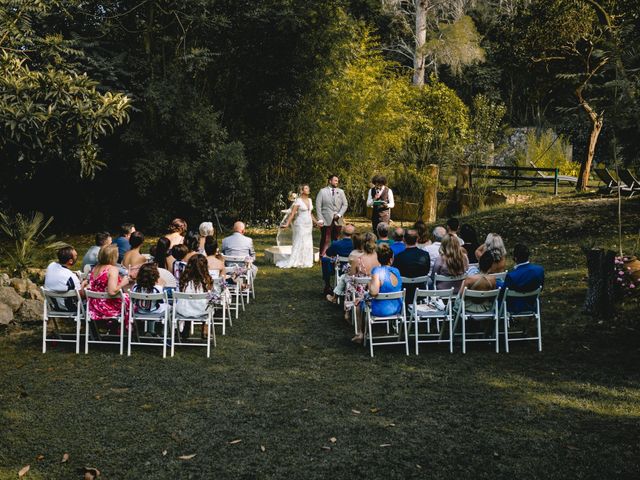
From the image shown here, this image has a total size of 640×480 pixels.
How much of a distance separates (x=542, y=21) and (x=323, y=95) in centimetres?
613

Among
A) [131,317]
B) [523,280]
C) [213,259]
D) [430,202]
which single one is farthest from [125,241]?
[430,202]

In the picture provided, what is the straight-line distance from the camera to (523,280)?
8.16 m

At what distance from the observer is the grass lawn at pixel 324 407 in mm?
5309

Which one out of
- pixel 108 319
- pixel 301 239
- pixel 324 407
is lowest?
pixel 324 407

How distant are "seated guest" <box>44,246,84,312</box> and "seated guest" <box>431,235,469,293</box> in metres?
4.14

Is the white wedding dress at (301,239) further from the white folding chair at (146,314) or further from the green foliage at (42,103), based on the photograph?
the white folding chair at (146,314)

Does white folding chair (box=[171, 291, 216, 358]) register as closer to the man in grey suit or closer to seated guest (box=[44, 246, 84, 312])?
seated guest (box=[44, 246, 84, 312])

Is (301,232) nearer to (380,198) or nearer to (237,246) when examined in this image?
(380,198)

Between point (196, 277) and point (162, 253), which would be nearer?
point (196, 277)

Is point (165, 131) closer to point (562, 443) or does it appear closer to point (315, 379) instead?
point (315, 379)

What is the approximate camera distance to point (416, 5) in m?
→ 27.8

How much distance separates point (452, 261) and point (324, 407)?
2.97m

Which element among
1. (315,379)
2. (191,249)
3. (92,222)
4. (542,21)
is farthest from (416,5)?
(315,379)

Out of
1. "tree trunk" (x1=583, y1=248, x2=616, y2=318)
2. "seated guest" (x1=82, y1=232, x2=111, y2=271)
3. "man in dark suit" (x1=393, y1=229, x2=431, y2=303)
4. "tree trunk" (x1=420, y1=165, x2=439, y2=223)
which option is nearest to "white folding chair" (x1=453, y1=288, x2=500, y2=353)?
"man in dark suit" (x1=393, y1=229, x2=431, y2=303)
